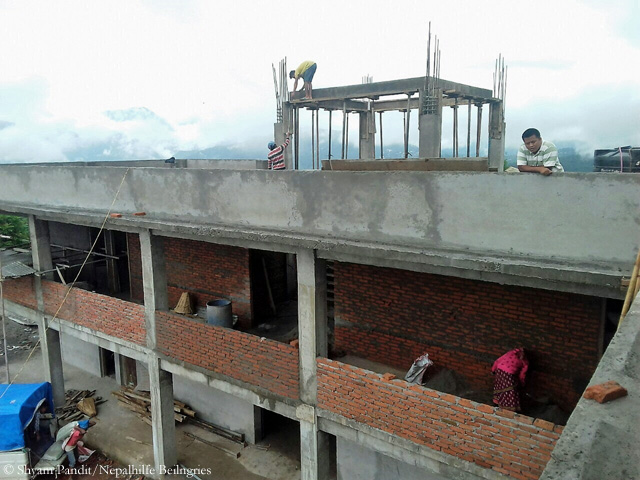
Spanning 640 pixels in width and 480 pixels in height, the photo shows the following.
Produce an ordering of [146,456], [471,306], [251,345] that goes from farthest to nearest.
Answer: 1. [146,456]
2. [251,345]
3. [471,306]

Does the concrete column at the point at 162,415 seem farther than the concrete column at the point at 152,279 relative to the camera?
Yes

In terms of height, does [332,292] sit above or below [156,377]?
above

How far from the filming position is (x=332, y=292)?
29.9ft

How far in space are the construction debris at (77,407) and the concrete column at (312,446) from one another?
26.0ft

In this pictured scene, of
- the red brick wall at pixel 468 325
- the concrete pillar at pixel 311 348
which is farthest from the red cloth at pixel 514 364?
the concrete pillar at pixel 311 348

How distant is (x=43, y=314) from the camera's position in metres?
12.3

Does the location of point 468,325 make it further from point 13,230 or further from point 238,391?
point 13,230

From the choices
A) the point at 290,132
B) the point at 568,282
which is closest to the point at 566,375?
the point at 568,282

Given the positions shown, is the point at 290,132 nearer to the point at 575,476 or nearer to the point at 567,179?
the point at 567,179

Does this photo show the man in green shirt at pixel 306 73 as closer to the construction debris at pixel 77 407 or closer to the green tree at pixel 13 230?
the construction debris at pixel 77 407

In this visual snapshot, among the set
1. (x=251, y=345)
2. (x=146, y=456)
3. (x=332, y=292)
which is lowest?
(x=146, y=456)

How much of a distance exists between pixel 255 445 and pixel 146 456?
2.52 meters

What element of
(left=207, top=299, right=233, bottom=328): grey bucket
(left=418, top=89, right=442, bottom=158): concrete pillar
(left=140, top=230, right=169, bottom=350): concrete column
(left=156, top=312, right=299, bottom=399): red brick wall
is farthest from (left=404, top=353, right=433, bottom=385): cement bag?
(left=418, top=89, right=442, bottom=158): concrete pillar

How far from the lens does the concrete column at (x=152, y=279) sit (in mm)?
9445
